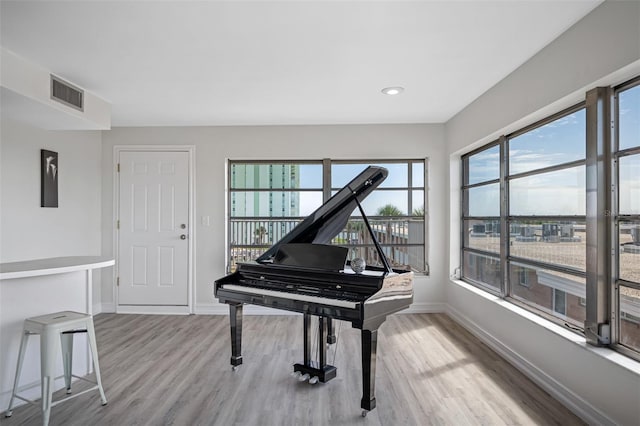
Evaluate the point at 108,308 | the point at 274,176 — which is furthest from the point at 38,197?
the point at 274,176

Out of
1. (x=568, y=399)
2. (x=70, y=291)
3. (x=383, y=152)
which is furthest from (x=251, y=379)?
(x=383, y=152)

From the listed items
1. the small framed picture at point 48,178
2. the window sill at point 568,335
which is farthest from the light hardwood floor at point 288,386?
the small framed picture at point 48,178

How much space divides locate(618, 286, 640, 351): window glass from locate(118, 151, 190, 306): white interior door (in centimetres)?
452

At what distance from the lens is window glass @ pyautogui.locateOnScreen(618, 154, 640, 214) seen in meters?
2.18

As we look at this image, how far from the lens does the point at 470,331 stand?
4227mm

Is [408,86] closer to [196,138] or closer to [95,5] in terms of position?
[95,5]

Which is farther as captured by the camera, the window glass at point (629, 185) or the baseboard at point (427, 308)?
the baseboard at point (427, 308)

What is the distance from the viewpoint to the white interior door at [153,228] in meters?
5.15

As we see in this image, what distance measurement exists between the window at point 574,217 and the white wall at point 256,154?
98 cm

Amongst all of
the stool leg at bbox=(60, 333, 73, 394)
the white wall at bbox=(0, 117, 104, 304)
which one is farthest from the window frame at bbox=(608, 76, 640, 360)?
the white wall at bbox=(0, 117, 104, 304)

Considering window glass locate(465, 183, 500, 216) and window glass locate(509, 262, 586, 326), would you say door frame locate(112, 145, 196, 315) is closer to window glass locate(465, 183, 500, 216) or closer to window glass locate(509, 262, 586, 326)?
window glass locate(465, 183, 500, 216)

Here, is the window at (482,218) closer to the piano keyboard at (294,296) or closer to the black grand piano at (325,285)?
the black grand piano at (325,285)

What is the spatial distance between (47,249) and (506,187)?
478 cm

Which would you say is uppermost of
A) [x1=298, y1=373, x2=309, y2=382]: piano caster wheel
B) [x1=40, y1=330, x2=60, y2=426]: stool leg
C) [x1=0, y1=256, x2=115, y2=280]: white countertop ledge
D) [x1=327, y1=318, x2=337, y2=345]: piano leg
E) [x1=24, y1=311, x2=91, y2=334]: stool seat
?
[x1=0, y1=256, x2=115, y2=280]: white countertop ledge
